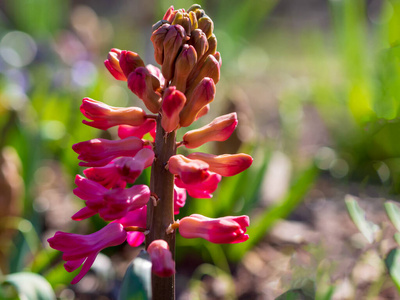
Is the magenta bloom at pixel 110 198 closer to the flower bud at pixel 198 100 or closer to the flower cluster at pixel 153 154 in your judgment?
the flower cluster at pixel 153 154

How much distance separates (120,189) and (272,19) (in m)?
7.45

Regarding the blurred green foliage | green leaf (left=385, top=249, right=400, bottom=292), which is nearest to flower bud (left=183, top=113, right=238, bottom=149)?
green leaf (left=385, top=249, right=400, bottom=292)

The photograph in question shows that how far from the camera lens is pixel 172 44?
0.81 metres

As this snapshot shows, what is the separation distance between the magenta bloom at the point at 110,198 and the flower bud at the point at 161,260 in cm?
7

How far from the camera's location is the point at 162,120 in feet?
2.60

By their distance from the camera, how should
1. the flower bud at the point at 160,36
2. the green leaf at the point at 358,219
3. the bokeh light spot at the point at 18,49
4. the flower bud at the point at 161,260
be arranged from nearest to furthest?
the flower bud at the point at 161,260 < the flower bud at the point at 160,36 < the green leaf at the point at 358,219 < the bokeh light spot at the point at 18,49

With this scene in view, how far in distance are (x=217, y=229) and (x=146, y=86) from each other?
269 mm

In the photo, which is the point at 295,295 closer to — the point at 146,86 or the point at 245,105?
the point at 146,86

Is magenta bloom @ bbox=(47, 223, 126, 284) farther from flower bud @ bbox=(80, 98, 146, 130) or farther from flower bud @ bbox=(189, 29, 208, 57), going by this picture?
flower bud @ bbox=(189, 29, 208, 57)

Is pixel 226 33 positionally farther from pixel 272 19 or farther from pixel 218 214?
pixel 272 19

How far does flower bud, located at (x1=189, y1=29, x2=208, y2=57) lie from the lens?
82 cm

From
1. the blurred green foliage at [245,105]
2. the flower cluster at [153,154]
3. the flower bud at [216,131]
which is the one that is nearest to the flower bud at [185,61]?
the flower cluster at [153,154]

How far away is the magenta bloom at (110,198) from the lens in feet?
2.40

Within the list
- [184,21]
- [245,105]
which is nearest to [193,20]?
[184,21]
